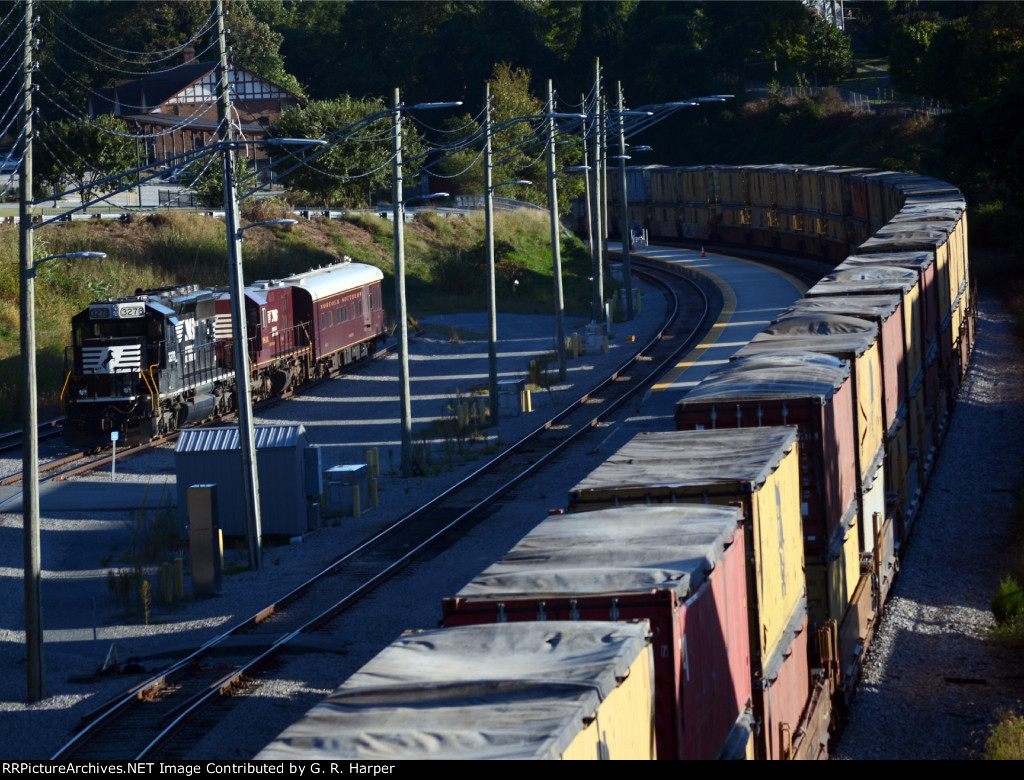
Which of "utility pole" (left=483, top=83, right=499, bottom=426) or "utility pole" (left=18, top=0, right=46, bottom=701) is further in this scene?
Result: "utility pole" (left=483, top=83, right=499, bottom=426)

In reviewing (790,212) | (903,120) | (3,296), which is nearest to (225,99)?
(3,296)

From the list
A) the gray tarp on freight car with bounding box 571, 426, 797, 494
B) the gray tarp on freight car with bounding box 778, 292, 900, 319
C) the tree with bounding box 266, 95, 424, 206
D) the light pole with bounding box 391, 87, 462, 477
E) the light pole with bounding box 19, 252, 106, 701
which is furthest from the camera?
the tree with bounding box 266, 95, 424, 206

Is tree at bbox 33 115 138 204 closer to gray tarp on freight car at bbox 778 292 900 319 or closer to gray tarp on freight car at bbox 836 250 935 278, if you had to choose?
gray tarp on freight car at bbox 836 250 935 278

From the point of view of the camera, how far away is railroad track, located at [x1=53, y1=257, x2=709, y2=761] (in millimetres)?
14797

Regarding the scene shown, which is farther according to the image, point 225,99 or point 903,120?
point 903,120

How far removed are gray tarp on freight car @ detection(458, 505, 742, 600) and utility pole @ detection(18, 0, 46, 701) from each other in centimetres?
874

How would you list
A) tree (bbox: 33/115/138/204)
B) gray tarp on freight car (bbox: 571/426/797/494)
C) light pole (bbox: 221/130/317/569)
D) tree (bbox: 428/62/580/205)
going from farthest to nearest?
tree (bbox: 428/62/580/205) → tree (bbox: 33/115/138/204) → light pole (bbox: 221/130/317/569) → gray tarp on freight car (bbox: 571/426/797/494)

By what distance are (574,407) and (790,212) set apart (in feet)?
124

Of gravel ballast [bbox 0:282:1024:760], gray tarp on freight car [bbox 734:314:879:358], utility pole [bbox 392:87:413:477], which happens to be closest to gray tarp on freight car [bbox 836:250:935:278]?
gravel ballast [bbox 0:282:1024:760]

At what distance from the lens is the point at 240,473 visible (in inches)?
977

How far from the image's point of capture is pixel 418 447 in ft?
109

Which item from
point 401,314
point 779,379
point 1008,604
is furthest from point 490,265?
point 1008,604

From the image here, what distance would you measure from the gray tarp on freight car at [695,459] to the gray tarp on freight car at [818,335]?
437 centimetres

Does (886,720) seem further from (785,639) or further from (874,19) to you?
(874,19)
